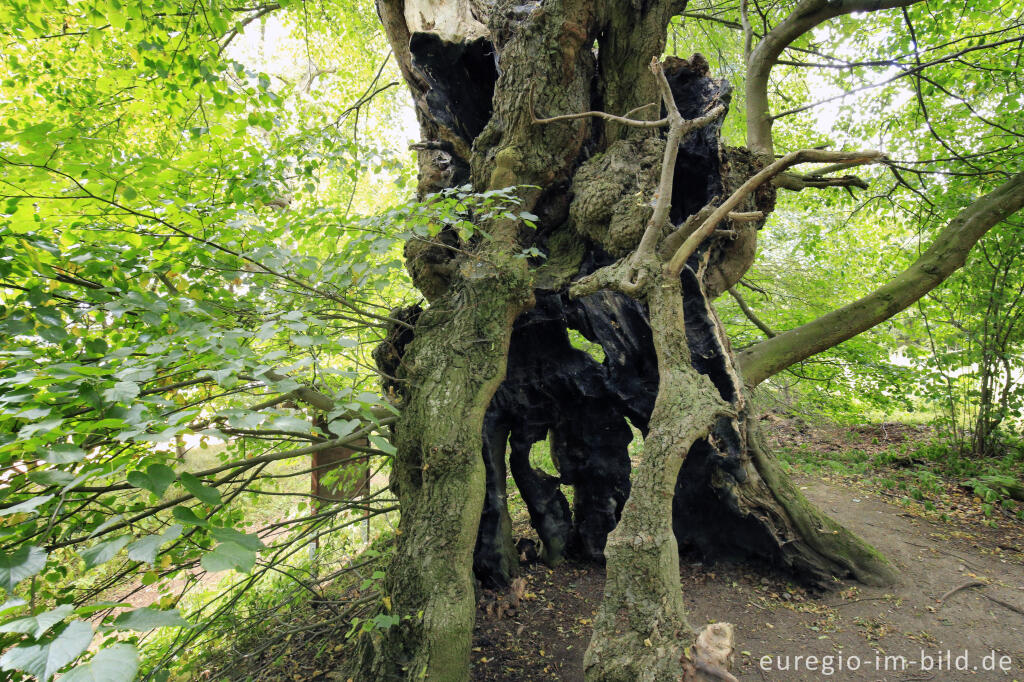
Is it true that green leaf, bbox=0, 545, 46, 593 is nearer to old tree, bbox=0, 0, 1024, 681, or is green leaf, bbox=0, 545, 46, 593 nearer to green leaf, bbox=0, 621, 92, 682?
old tree, bbox=0, 0, 1024, 681

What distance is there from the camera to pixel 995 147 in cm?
520

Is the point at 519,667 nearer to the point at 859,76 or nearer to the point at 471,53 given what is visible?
the point at 471,53

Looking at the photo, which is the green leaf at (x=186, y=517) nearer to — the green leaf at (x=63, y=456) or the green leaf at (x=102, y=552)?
the green leaf at (x=102, y=552)

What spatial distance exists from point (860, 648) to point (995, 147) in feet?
18.7

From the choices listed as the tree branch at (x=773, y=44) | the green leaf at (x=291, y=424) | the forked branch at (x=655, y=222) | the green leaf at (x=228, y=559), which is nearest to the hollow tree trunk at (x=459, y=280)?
the forked branch at (x=655, y=222)

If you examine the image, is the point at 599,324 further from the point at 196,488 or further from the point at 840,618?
the point at 196,488

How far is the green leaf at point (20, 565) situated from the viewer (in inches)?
37.5

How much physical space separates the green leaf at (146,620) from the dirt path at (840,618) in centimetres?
267

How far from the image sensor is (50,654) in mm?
819

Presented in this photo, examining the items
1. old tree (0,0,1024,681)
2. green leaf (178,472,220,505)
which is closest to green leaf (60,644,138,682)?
old tree (0,0,1024,681)

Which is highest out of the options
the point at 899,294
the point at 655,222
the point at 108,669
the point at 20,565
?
the point at 655,222

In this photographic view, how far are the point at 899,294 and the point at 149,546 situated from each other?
5662 millimetres

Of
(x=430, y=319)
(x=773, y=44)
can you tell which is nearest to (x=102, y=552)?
(x=430, y=319)

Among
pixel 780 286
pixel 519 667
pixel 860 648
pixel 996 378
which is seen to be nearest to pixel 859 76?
pixel 780 286
